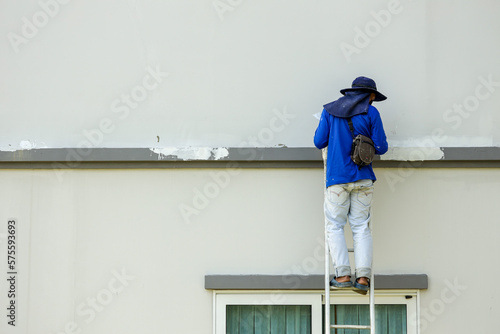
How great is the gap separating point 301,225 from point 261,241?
1.12 ft

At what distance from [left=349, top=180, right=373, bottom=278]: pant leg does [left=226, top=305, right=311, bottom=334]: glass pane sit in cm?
83

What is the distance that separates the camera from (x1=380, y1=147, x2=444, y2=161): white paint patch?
→ 18.9ft

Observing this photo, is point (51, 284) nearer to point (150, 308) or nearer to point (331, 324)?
point (150, 308)

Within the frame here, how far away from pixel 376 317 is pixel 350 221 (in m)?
0.92

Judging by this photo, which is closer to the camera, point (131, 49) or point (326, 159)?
point (326, 159)

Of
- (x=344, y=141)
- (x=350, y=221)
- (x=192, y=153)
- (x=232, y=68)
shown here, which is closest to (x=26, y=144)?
(x=192, y=153)

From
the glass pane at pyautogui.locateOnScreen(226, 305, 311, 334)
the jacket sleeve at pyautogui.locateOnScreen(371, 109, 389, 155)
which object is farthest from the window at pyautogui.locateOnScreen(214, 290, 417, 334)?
the jacket sleeve at pyautogui.locateOnScreen(371, 109, 389, 155)

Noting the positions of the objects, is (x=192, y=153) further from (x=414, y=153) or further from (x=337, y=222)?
(x=414, y=153)

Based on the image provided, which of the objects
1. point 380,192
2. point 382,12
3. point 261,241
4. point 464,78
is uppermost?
point 382,12

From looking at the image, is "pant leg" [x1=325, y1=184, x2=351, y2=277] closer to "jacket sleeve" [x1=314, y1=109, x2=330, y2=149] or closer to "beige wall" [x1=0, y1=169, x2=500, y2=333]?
"jacket sleeve" [x1=314, y1=109, x2=330, y2=149]

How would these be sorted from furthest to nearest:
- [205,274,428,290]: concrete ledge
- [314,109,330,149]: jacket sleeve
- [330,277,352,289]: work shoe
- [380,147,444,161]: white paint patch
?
[380,147,444,161]: white paint patch < [205,274,428,290]: concrete ledge < [314,109,330,149]: jacket sleeve < [330,277,352,289]: work shoe

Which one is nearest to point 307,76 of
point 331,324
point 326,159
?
point 326,159

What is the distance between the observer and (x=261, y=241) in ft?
19.0

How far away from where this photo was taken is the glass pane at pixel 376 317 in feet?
18.9
